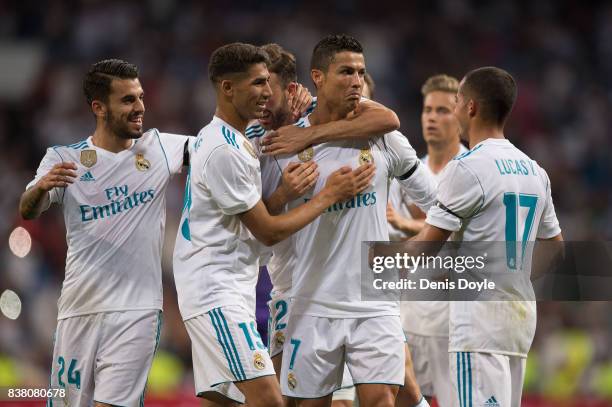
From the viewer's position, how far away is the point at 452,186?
5312 millimetres

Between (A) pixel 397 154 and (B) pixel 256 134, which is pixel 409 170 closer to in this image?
(A) pixel 397 154

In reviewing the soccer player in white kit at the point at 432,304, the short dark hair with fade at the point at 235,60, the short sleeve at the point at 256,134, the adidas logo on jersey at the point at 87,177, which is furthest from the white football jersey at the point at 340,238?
the soccer player in white kit at the point at 432,304

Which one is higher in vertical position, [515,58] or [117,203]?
[515,58]

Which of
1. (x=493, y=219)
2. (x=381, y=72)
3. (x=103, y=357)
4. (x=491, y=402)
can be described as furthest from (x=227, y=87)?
(x=381, y=72)

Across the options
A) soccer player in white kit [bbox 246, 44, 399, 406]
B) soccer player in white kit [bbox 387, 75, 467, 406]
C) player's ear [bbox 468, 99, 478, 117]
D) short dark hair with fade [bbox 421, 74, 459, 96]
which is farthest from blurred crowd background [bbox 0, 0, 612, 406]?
player's ear [bbox 468, 99, 478, 117]

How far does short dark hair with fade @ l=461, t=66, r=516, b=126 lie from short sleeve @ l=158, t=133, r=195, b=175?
5.70ft

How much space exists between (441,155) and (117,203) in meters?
2.92

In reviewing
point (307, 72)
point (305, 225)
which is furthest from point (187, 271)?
point (307, 72)

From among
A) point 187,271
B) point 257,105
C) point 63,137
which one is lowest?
point 187,271

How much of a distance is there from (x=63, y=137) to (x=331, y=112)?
8.16m

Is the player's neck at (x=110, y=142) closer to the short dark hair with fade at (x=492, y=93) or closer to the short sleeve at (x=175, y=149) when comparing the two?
the short sleeve at (x=175, y=149)

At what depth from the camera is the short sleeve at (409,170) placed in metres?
5.74

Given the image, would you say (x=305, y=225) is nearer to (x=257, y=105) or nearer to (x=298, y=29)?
(x=257, y=105)

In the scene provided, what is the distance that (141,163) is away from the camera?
595 cm
